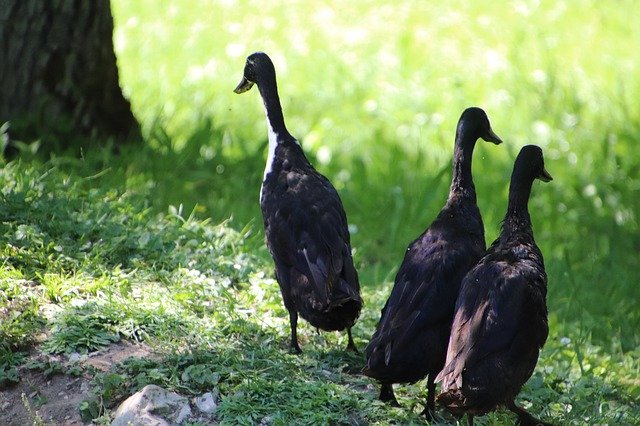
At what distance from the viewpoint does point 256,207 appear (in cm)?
752

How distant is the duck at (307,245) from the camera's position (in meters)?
4.98

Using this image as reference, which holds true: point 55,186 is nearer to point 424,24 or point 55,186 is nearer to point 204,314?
point 204,314

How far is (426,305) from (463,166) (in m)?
0.97

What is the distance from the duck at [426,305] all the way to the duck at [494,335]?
0.15 m

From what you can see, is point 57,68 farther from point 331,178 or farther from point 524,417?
point 524,417

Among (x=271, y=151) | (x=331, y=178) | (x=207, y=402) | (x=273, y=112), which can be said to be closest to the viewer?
(x=207, y=402)

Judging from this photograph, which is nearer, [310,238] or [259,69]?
[310,238]

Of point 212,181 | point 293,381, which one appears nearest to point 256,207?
point 212,181

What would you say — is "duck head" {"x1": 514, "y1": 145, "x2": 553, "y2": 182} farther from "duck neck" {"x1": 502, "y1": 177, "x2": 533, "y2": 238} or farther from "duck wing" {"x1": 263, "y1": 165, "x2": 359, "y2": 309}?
"duck wing" {"x1": 263, "y1": 165, "x2": 359, "y2": 309}

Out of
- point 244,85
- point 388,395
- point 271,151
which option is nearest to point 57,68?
point 244,85

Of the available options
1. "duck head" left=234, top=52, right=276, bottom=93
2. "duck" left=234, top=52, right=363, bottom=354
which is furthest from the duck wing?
"duck head" left=234, top=52, right=276, bottom=93

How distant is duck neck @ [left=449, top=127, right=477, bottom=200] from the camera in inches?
209

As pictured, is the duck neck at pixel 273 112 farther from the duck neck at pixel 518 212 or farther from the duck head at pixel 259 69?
the duck neck at pixel 518 212

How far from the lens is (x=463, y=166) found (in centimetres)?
537
